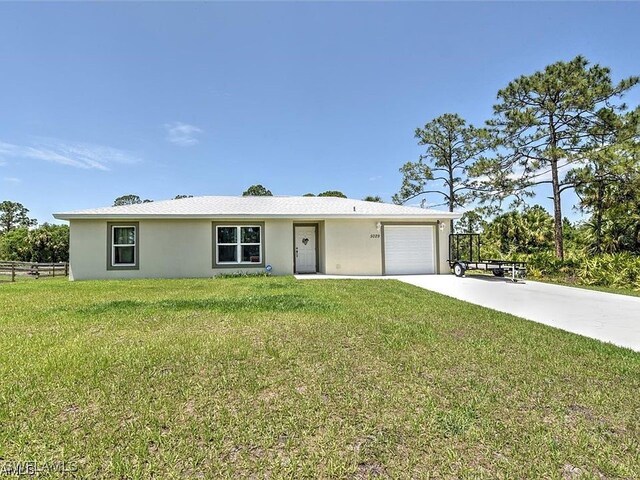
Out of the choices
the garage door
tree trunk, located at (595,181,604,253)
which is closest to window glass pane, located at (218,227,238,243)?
the garage door

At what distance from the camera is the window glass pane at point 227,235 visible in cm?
1442

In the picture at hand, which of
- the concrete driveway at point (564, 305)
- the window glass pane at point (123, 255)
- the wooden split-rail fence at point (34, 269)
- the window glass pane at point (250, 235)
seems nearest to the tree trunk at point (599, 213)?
the concrete driveway at point (564, 305)

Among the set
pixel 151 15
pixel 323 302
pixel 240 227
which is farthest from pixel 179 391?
pixel 151 15

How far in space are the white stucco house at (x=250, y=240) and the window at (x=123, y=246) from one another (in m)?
0.03

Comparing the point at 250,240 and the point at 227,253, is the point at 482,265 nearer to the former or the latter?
the point at 250,240

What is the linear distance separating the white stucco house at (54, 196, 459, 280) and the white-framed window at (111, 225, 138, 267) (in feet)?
0.12

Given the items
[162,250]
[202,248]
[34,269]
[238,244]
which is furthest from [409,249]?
[34,269]

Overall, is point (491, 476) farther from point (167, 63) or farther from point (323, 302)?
point (167, 63)

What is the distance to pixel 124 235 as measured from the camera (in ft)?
45.4

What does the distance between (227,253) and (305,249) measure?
360 cm

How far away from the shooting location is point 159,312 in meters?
6.67

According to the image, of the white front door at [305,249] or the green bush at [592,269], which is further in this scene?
the white front door at [305,249]

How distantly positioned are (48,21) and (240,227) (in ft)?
31.1

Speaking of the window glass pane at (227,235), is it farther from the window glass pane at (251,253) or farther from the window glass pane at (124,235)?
the window glass pane at (124,235)
